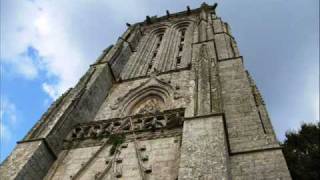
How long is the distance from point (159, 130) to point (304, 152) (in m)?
9.56

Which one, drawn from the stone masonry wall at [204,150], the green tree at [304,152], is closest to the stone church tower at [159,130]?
the stone masonry wall at [204,150]

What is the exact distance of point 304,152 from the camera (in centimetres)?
1628

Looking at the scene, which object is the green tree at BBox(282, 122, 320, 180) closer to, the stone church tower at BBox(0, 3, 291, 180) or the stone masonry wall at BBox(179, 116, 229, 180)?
the stone church tower at BBox(0, 3, 291, 180)

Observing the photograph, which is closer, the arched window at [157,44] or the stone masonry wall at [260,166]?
the stone masonry wall at [260,166]

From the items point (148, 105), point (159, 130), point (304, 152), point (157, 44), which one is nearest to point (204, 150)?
point (159, 130)

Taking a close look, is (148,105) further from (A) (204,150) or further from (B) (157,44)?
(B) (157,44)

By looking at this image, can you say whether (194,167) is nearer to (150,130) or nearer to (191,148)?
(191,148)

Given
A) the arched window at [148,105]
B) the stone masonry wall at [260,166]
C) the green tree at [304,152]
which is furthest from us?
the green tree at [304,152]

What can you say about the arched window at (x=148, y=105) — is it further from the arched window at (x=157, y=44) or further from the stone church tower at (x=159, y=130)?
the arched window at (x=157, y=44)

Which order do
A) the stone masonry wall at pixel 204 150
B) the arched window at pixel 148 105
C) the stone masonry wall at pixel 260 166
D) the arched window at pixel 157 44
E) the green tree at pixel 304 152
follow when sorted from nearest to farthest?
the stone masonry wall at pixel 204 150
the stone masonry wall at pixel 260 166
the arched window at pixel 148 105
the green tree at pixel 304 152
the arched window at pixel 157 44

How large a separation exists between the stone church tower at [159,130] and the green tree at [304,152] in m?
4.70

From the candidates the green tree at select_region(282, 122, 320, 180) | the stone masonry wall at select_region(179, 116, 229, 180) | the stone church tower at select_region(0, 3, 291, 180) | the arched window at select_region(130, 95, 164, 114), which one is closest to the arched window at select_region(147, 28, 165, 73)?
the stone church tower at select_region(0, 3, 291, 180)

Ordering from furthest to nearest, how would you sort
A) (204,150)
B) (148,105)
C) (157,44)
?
(157,44)
(148,105)
(204,150)

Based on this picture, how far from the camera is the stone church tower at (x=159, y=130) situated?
7066mm
